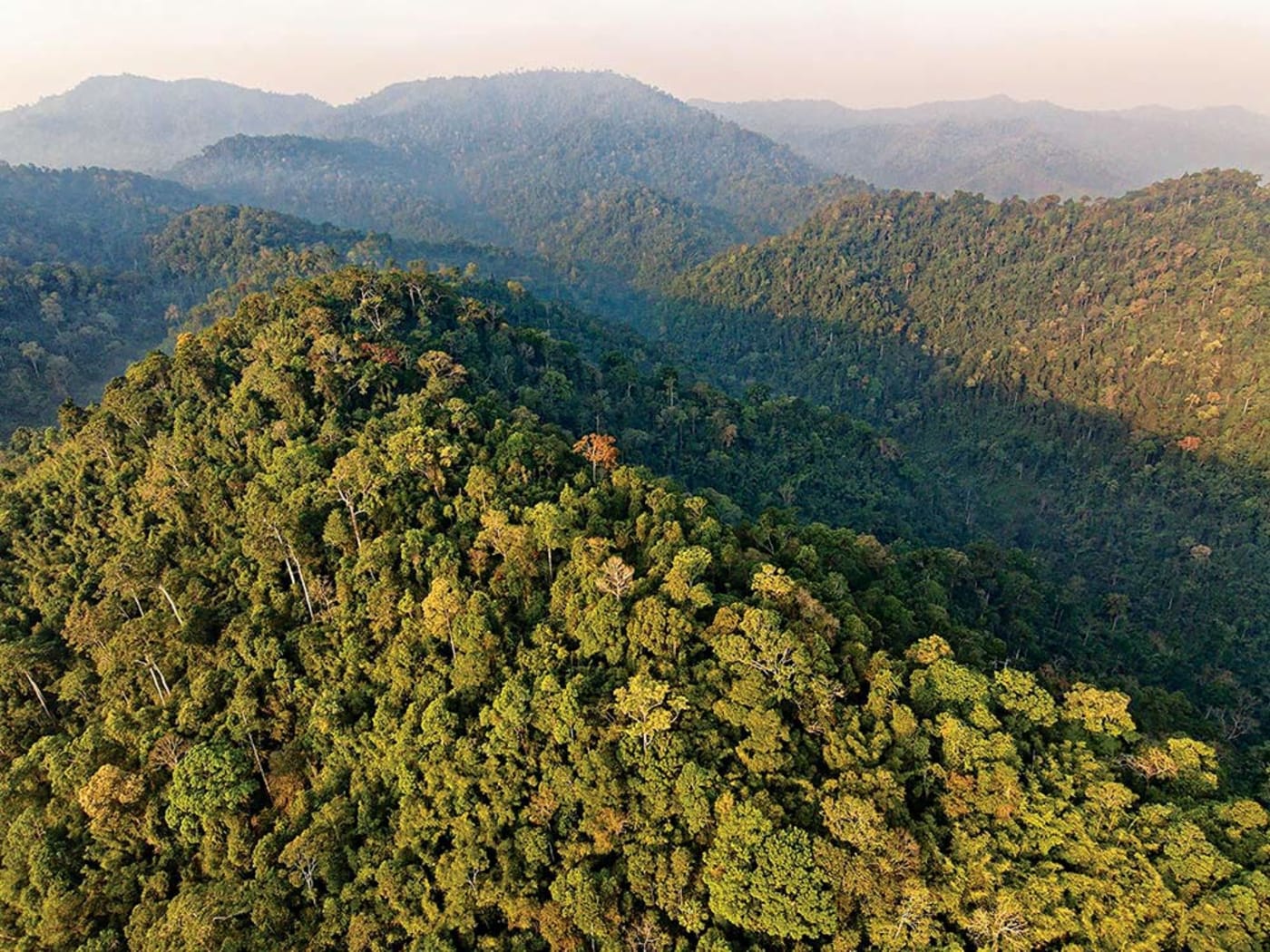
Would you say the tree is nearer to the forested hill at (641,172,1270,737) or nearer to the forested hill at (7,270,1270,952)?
the forested hill at (7,270,1270,952)

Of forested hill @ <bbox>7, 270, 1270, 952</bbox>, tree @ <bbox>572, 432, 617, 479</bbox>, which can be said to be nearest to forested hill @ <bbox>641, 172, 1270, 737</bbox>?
forested hill @ <bbox>7, 270, 1270, 952</bbox>

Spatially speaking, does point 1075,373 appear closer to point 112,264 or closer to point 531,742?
point 531,742

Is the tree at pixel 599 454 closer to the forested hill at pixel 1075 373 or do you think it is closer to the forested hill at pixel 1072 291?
the forested hill at pixel 1075 373

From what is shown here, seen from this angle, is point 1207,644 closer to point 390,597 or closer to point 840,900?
point 840,900

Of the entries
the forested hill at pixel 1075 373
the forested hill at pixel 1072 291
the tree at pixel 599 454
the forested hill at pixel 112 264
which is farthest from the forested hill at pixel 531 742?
the forested hill at pixel 112 264

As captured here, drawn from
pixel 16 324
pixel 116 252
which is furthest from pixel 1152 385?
pixel 116 252

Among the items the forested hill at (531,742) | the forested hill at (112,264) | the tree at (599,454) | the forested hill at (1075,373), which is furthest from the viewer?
the forested hill at (112,264)

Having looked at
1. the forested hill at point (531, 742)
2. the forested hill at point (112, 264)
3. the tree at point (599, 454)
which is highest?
the forested hill at point (112, 264)
